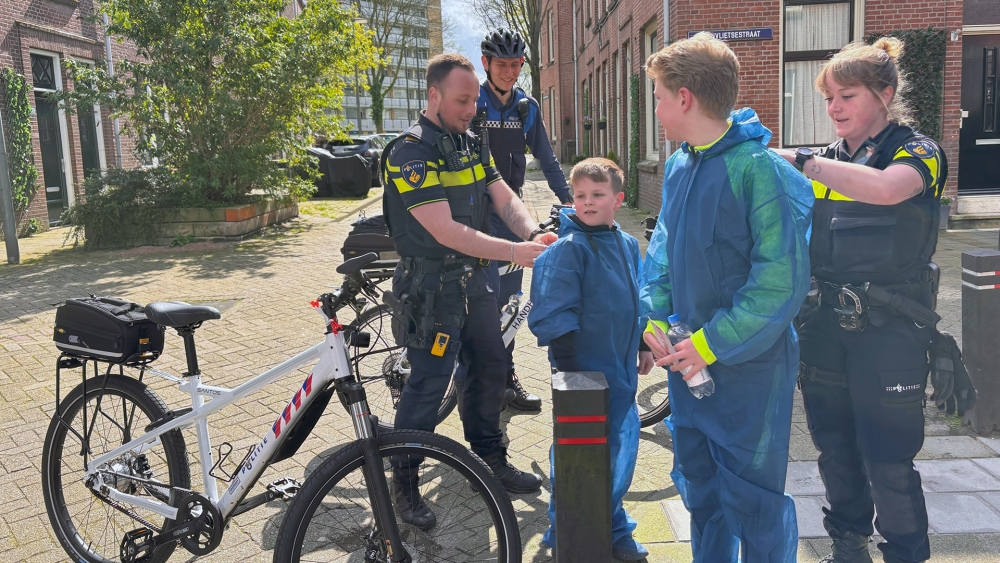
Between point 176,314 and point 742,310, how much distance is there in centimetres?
208

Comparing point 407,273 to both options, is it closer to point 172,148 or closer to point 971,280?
point 971,280

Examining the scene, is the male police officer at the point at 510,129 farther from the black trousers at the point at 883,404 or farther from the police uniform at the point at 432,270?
the black trousers at the point at 883,404

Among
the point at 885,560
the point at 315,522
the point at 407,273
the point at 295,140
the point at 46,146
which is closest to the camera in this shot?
the point at 315,522

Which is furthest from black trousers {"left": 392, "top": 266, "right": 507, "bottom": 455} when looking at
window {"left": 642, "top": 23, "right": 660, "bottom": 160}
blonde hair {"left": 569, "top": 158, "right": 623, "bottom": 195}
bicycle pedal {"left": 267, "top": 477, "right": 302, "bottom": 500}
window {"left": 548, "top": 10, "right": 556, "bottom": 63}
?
window {"left": 548, "top": 10, "right": 556, "bottom": 63}

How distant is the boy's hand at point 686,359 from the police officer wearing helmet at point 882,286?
0.74 meters

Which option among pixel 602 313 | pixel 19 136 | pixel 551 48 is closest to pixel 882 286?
pixel 602 313

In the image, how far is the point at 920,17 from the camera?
11820mm

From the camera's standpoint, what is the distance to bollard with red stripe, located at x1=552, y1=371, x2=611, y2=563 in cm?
217

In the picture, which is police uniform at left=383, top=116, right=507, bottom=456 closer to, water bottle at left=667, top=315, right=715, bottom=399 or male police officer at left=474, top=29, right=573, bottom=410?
male police officer at left=474, top=29, right=573, bottom=410

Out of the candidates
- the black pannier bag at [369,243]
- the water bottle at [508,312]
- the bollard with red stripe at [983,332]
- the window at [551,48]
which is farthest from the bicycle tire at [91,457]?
the window at [551,48]

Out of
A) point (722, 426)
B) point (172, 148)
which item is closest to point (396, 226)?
point (722, 426)

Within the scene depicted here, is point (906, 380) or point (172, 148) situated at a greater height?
point (172, 148)

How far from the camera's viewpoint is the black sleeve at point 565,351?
3.04 meters

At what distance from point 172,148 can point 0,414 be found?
27.4ft
